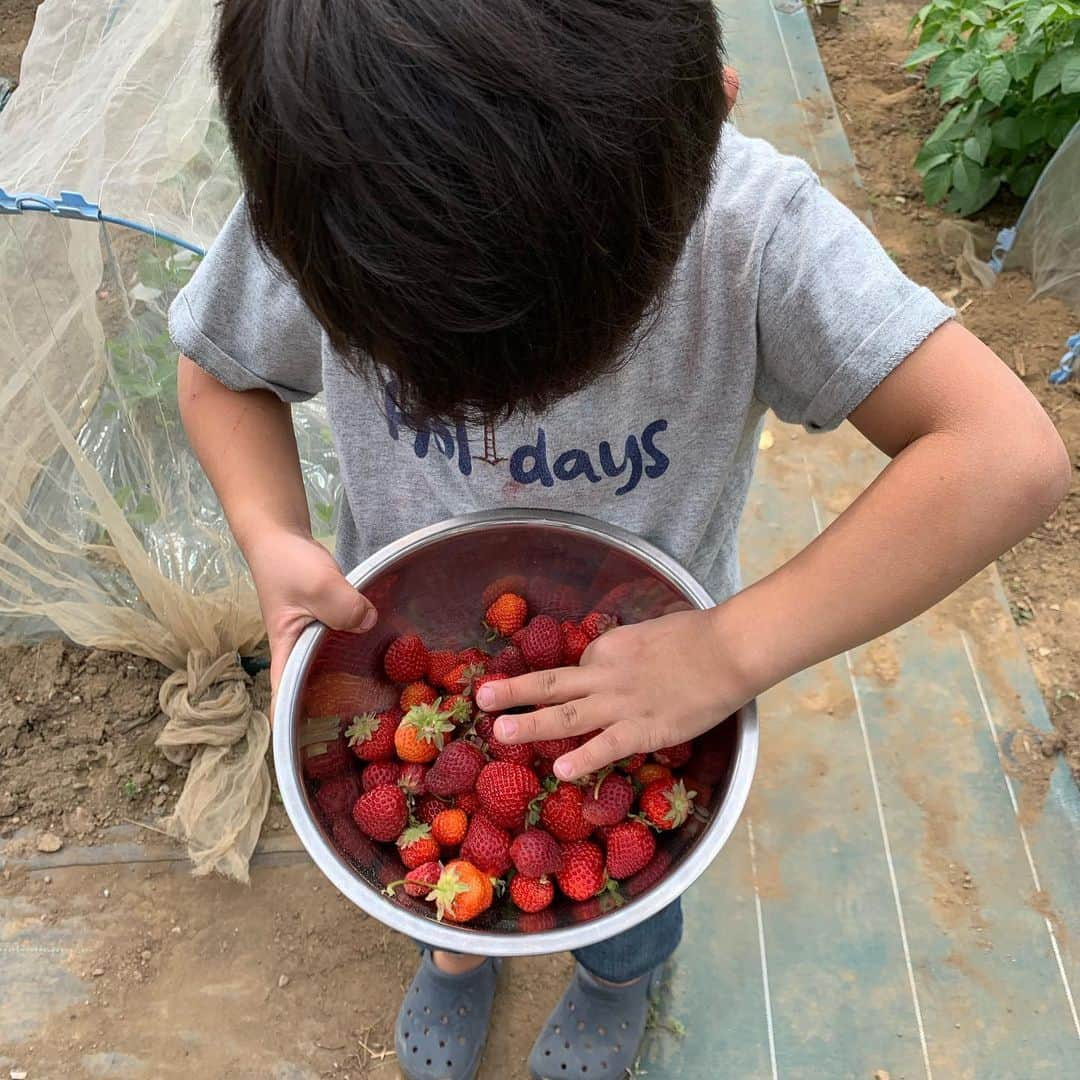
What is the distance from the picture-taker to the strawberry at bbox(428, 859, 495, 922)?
2.63ft

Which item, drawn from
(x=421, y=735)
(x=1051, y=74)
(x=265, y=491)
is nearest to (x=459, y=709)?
(x=421, y=735)

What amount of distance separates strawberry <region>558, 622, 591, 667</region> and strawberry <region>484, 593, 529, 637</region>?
0.21ft

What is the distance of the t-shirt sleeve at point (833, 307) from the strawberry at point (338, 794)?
0.53 metres

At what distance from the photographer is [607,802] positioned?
854 millimetres

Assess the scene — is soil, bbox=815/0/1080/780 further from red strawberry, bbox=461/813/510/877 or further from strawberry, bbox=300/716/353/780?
strawberry, bbox=300/716/353/780

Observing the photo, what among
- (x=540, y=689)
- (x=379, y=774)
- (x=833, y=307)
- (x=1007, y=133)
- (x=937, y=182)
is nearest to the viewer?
(x=833, y=307)

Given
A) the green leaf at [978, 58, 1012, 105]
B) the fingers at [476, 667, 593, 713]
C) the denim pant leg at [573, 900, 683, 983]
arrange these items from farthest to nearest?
the green leaf at [978, 58, 1012, 105]
the denim pant leg at [573, 900, 683, 983]
the fingers at [476, 667, 593, 713]

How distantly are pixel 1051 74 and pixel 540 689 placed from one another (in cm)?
209

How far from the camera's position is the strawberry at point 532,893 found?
826 millimetres

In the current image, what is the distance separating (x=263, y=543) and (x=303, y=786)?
0.76 ft

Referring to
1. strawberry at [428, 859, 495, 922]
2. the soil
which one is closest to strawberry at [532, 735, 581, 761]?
strawberry at [428, 859, 495, 922]

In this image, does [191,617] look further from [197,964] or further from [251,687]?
[197,964]

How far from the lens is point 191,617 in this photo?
1.47 meters

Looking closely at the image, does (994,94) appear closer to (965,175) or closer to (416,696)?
(965,175)
